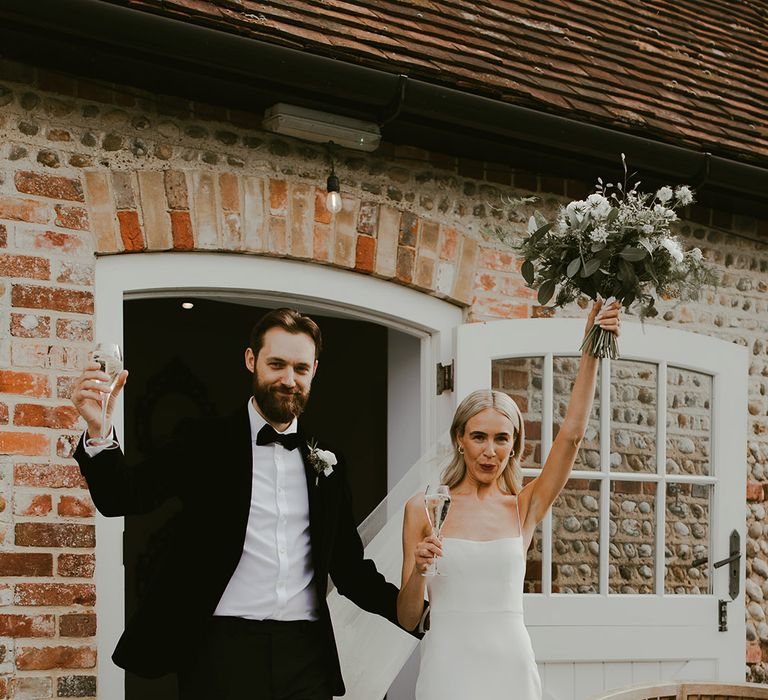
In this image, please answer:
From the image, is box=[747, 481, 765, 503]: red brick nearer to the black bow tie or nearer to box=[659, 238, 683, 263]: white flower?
box=[659, 238, 683, 263]: white flower

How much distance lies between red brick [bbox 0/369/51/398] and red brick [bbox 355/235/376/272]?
→ 56.5 inches

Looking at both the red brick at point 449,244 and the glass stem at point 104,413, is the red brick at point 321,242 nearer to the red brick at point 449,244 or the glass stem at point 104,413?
the red brick at point 449,244

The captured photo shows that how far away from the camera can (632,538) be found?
5.53 metres

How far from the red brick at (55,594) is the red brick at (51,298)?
100cm

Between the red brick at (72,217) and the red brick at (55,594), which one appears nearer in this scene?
the red brick at (55,594)

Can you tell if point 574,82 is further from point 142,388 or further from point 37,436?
point 142,388

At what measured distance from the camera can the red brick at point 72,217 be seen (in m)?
4.46

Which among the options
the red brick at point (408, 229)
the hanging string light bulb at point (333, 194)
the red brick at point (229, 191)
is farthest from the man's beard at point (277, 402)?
the red brick at point (408, 229)

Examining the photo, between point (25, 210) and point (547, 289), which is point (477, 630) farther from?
point (25, 210)

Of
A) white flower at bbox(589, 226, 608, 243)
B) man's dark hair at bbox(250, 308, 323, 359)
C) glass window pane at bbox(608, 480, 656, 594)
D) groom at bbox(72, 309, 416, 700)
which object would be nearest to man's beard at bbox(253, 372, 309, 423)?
groom at bbox(72, 309, 416, 700)

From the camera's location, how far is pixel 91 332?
4.49 meters

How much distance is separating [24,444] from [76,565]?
48cm

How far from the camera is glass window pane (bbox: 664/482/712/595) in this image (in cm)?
568

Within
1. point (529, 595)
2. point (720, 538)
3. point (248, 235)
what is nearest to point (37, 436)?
point (248, 235)
